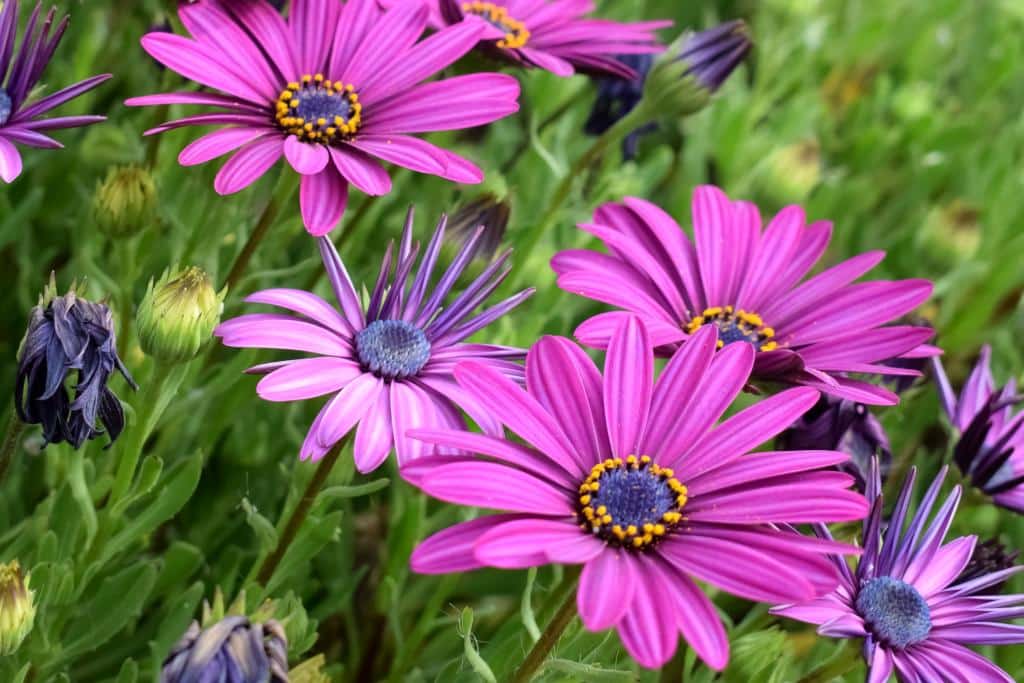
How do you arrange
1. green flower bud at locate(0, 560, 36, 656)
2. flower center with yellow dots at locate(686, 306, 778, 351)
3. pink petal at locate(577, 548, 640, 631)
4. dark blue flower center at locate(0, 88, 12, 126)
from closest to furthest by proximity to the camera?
pink petal at locate(577, 548, 640, 631) < green flower bud at locate(0, 560, 36, 656) < dark blue flower center at locate(0, 88, 12, 126) < flower center with yellow dots at locate(686, 306, 778, 351)

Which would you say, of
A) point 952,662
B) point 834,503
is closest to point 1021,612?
point 952,662

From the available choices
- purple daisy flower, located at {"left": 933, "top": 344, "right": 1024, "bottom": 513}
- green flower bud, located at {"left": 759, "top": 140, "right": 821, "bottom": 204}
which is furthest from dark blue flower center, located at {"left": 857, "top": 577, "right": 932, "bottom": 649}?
green flower bud, located at {"left": 759, "top": 140, "right": 821, "bottom": 204}

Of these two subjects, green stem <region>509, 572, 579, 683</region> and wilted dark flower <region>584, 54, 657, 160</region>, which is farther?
wilted dark flower <region>584, 54, 657, 160</region>

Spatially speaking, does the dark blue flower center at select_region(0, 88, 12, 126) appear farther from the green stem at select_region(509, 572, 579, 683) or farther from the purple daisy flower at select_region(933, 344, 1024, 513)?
the purple daisy flower at select_region(933, 344, 1024, 513)

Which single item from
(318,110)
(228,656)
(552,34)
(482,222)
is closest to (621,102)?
(552,34)

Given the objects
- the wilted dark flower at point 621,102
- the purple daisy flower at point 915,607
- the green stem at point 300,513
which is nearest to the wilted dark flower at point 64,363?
the green stem at point 300,513

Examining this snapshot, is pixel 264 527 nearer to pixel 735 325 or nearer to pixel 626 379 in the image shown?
pixel 626 379
